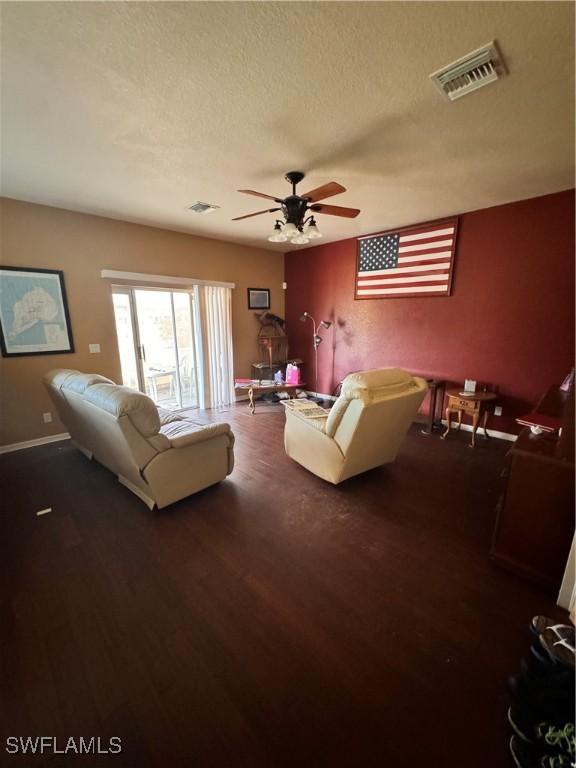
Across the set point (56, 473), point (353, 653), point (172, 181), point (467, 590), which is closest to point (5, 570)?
point (56, 473)

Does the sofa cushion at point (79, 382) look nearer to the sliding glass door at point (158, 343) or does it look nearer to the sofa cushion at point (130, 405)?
the sofa cushion at point (130, 405)

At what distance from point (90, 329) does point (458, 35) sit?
4134 millimetres

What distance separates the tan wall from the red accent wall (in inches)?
91.0

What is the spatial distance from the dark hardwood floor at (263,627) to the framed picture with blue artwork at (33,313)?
1708 mm

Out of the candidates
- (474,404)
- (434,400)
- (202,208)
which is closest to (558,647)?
(474,404)

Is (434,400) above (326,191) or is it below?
below

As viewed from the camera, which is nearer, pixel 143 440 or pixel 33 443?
pixel 143 440

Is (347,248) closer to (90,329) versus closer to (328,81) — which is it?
(328,81)

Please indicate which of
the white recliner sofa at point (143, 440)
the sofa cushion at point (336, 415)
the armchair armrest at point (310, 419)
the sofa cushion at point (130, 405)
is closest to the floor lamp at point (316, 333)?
the armchair armrest at point (310, 419)

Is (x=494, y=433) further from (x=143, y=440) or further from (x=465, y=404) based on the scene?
(x=143, y=440)

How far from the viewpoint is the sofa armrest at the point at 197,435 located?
224cm

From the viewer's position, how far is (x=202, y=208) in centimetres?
341

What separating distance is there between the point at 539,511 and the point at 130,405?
2.50 metres

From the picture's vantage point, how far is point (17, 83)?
5.22 ft
